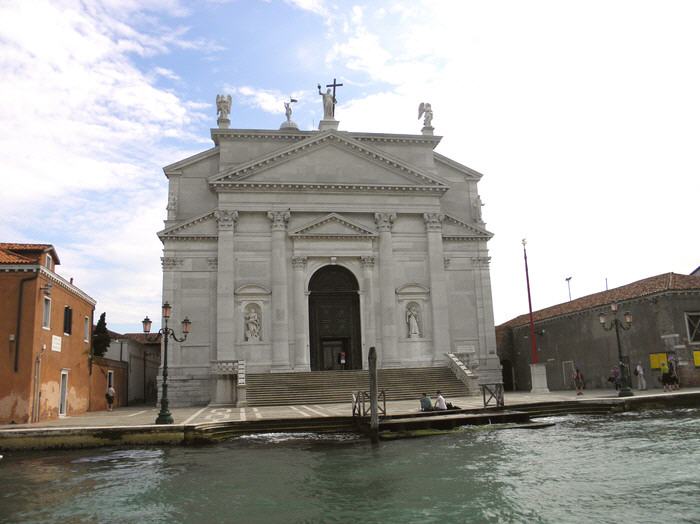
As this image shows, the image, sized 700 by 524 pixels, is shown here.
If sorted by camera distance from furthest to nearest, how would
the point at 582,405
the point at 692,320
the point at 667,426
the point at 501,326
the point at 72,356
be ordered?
the point at 501,326 → the point at 692,320 → the point at 72,356 → the point at 582,405 → the point at 667,426

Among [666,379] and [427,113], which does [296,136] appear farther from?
[666,379]

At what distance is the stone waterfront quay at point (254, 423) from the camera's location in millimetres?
18094

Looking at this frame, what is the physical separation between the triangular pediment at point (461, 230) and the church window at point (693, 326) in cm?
1114

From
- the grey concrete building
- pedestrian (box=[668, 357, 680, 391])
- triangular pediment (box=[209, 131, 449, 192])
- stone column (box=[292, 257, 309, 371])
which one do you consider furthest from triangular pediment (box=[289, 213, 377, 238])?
pedestrian (box=[668, 357, 680, 391])

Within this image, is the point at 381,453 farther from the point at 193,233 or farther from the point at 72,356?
the point at 193,233

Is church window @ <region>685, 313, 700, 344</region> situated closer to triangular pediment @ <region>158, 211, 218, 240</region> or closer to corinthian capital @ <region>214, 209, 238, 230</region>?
corinthian capital @ <region>214, 209, 238, 230</region>

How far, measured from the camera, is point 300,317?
33125 millimetres

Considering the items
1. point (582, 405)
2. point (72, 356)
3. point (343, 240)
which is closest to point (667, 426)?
point (582, 405)

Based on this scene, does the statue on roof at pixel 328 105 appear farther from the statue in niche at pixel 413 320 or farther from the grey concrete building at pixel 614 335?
the grey concrete building at pixel 614 335

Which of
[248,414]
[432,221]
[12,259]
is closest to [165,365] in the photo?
[248,414]

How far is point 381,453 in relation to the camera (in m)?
16.1

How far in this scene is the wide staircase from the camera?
92.5 feet

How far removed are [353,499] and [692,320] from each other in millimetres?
24211

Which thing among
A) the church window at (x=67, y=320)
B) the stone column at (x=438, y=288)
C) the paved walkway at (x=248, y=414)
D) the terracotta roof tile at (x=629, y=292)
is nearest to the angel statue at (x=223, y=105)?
the stone column at (x=438, y=288)
